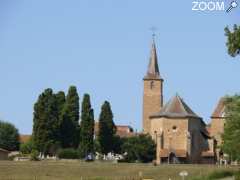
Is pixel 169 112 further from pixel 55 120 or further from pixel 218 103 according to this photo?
pixel 55 120

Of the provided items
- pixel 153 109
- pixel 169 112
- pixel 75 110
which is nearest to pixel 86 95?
pixel 75 110

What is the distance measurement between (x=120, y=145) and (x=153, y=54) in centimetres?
3337

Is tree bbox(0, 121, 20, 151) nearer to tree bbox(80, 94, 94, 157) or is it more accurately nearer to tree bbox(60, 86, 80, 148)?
tree bbox(60, 86, 80, 148)

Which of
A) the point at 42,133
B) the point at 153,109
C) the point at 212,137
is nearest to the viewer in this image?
the point at 42,133

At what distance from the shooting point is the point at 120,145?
4857 inches

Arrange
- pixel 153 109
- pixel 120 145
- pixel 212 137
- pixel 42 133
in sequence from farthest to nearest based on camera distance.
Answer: pixel 153 109, pixel 212 137, pixel 120 145, pixel 42 133

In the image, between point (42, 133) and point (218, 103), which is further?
point (218, 103)

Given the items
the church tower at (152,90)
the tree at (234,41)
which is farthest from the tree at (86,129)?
the tree at (234,41)

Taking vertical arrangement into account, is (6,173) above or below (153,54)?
below

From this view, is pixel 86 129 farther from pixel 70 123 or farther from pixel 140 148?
pixel 140 148

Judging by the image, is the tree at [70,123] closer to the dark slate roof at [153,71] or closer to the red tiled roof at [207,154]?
the red tiled roof at [207,154]

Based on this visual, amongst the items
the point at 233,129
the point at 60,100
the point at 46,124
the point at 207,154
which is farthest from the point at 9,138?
the point at 233,129

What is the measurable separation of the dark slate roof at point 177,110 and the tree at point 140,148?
204 inches

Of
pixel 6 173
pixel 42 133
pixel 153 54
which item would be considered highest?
pixel 153 54
